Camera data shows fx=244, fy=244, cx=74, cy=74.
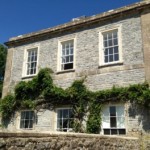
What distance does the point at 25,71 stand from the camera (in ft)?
50.6

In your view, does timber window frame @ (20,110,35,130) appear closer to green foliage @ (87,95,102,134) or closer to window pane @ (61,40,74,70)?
window pane @ (61,40,74,70)

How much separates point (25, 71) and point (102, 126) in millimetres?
6436

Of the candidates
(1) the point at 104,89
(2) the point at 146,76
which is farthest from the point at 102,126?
(2) the point at 146,76

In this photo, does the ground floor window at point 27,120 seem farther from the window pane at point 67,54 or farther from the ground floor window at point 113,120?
the ground floor window at point 113,120

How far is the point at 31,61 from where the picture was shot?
1541 centimetres

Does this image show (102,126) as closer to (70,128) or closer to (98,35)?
(70,128)

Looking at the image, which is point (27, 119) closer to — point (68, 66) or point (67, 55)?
point (68, 66)

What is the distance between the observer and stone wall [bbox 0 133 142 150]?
4363 mm

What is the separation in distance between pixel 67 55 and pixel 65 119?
12.0ft

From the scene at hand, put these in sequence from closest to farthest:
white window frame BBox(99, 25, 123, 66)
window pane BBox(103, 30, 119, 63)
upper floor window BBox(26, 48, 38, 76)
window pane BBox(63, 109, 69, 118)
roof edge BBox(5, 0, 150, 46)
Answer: white window frame BBox(99, 25, 123, 66), roof edge BBox(5, 0, 150, 46), window pane BBox(103, 30, 119, 63), window pane BBox(63, 109, 69, 118), upper floor window BBox(26, 48, 38, 76)

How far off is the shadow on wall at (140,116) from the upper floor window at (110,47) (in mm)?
2669

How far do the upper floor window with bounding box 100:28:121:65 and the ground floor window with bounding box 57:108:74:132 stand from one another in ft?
10.2

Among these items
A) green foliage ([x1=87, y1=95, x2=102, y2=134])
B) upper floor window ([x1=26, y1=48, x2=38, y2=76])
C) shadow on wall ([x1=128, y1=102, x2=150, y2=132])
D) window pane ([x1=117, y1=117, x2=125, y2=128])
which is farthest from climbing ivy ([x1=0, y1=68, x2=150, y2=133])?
upper floor window ([x1=26, y1=48, x2=38, y2=76])

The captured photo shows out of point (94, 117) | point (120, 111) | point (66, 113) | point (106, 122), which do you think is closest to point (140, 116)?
point (120, 111)
